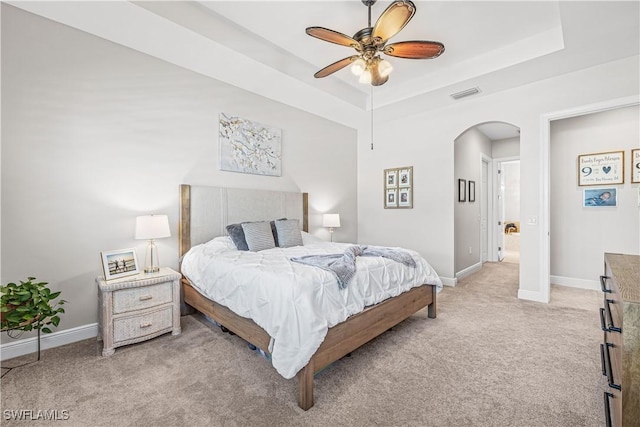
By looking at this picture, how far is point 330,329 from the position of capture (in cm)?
179

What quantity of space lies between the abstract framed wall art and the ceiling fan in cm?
131

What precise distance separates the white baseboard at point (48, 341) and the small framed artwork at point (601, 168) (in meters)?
6.12

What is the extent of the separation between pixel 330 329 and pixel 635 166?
4.52 m

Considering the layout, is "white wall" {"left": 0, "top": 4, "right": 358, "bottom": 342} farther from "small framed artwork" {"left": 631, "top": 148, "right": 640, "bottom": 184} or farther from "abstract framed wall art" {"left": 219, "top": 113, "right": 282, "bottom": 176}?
"small framed artwork" {"left": 631, "top": 148, "right": 640, "bottom": 184}

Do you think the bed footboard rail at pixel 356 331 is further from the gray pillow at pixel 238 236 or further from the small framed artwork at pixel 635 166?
the small framed artwork at pixel 635 166

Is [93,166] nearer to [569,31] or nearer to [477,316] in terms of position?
[477,316]

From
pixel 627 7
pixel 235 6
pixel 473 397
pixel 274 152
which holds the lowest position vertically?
pixel 473 397

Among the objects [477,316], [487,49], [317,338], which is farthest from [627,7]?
[317,338]

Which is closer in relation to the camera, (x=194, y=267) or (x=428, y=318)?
(x=194, y=267)

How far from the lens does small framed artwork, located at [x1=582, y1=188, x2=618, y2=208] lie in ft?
12.4

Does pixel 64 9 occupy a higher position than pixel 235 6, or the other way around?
pixel 235 6

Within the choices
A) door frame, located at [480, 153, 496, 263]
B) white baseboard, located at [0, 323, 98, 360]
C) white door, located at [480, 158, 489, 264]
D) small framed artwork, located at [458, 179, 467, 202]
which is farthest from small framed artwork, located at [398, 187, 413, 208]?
white baseboard, located at [0, 323, 98, 360]

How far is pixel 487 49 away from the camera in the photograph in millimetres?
3156

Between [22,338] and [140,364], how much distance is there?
3.34 feet
